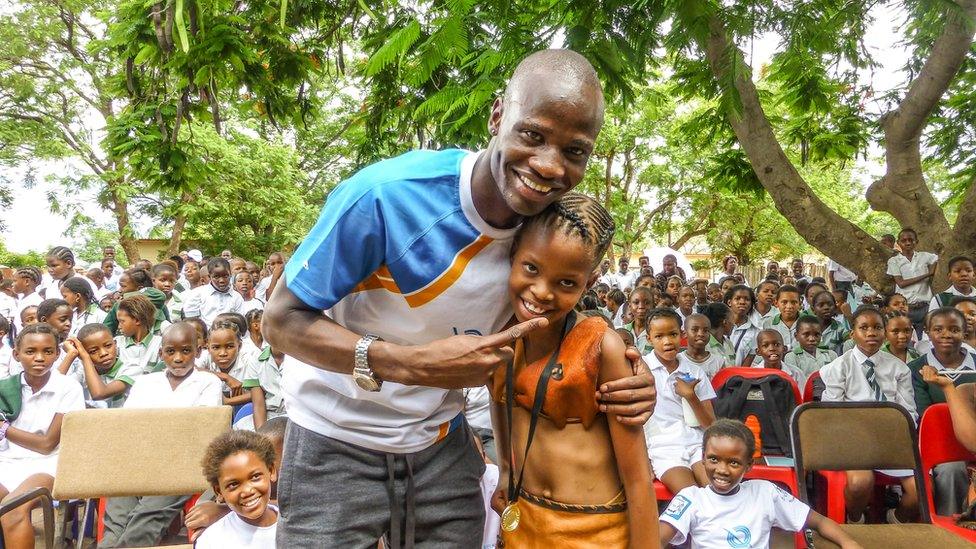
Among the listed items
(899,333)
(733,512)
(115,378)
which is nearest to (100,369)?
(115,378)

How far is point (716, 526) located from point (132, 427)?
2.68m

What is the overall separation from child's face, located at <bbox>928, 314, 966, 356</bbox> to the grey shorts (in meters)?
4.02

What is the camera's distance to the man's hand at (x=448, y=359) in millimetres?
1178

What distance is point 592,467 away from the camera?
1.75 m

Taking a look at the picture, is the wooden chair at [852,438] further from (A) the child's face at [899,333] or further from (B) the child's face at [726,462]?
(A) the child's face at [899,333]

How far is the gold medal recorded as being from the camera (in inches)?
71.5

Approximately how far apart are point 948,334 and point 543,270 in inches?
159

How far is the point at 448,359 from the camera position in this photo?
1178mm

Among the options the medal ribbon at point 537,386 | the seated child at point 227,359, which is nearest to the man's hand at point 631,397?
the medal ribbon at point 537,386

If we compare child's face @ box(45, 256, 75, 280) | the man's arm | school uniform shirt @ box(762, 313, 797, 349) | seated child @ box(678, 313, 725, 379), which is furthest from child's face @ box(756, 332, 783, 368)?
child's face @ box(45, 256, 75, 280)

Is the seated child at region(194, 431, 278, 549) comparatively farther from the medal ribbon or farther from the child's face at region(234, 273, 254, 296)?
the child's face at region(234, 273, 254, 296)

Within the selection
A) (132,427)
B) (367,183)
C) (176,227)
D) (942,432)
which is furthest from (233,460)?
(176,227)

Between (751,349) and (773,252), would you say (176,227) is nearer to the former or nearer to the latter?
(751,349)

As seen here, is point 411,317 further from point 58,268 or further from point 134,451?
point 58,268
